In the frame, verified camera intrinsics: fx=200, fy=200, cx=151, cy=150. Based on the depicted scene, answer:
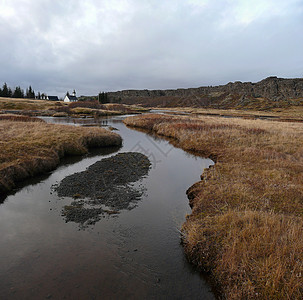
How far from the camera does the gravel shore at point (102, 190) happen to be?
1059cm

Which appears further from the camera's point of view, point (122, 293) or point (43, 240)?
point (43, 240)

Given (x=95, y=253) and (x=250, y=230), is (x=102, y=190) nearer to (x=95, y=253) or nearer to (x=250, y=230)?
(x=95, y=253)

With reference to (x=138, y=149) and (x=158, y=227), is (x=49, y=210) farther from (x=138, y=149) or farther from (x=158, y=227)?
(x=138, y=149)

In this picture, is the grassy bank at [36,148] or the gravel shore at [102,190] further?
the grassy bank at [36,148]

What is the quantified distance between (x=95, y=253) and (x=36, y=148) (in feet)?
48.1

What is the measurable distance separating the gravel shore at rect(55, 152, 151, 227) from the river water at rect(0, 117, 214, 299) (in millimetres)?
509

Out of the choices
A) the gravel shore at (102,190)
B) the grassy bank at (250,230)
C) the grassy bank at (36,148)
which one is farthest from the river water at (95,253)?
the grassy bank at (36,148)

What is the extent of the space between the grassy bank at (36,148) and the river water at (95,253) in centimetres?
229

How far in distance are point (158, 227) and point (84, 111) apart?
80.3 m

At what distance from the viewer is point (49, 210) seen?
429 inches

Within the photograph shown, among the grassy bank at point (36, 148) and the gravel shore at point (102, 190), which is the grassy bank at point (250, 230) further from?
the grassy bank at point (36, 148)

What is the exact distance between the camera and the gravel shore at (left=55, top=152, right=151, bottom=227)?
34.8ft

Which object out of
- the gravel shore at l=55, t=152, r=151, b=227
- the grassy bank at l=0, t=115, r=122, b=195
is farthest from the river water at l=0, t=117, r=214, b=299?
the grassy bank at l=0, t=115, r=122, b=195

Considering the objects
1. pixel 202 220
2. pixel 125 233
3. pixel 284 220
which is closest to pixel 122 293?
pixel 125 233
